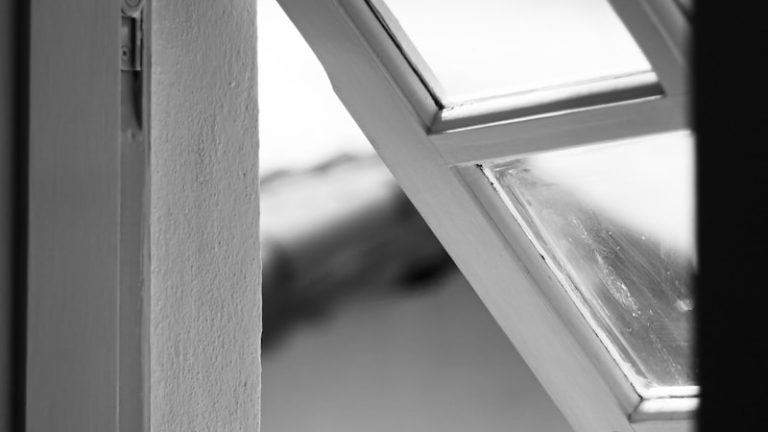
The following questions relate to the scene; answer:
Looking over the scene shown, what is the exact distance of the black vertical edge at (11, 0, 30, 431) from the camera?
85 cm

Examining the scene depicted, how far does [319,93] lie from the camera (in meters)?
2.79

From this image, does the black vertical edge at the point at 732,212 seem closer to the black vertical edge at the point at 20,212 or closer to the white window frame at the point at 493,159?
the white window frame at the point at 493,159

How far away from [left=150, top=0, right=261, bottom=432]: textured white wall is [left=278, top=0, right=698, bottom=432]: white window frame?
0.32 feet

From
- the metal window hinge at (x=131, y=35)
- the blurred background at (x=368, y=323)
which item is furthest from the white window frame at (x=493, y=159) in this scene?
the blurred background at (x=368, y=323)

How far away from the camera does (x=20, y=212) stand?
857mm

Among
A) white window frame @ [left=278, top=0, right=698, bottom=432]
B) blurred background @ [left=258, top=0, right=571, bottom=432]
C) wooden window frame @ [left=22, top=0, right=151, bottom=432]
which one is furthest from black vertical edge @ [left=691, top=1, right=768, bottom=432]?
blurred background @ [left=258, top=0, right=571, bottom=432]

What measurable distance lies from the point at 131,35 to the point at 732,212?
2.44ft

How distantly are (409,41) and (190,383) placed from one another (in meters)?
0.40

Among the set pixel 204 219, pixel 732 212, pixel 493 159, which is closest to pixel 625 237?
pixel 493 159

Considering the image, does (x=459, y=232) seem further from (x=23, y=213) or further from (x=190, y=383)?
(x=23, y=213)

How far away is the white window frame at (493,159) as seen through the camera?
90 cm

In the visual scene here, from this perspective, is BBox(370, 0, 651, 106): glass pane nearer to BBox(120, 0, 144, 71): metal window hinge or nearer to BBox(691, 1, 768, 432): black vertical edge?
BBox(120, 0, 144, 71): metal window hinge

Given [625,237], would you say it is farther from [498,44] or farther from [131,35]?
[131,35]

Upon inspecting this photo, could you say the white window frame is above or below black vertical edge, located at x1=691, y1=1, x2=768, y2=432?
above
